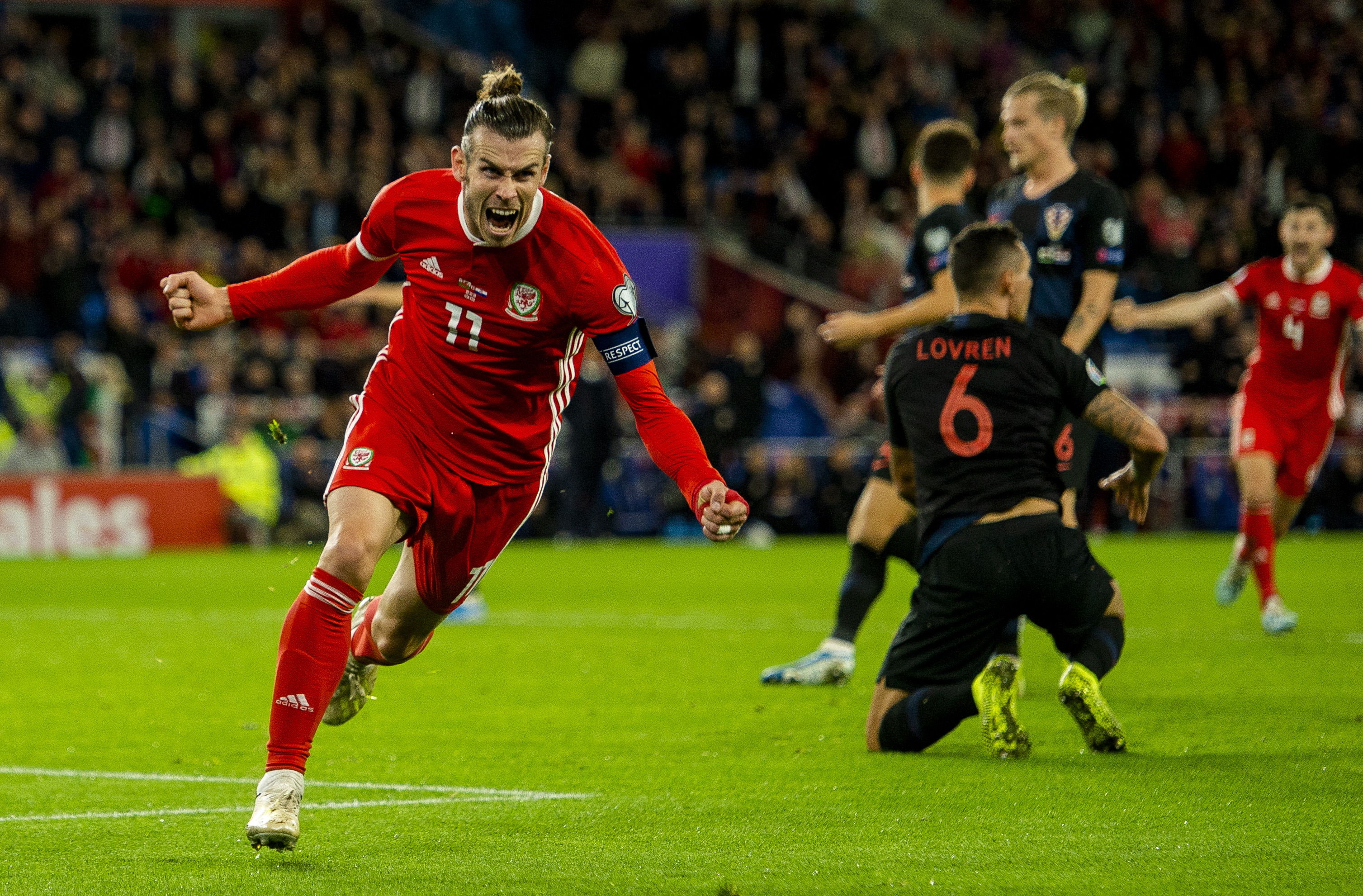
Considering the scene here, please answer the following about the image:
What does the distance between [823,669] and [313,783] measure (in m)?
2.76

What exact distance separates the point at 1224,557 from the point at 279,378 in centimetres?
952

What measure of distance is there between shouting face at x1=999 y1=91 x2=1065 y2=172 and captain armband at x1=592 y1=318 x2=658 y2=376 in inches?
120

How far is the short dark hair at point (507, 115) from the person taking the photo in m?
4.70

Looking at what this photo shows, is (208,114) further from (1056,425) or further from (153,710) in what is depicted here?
(1056,425)

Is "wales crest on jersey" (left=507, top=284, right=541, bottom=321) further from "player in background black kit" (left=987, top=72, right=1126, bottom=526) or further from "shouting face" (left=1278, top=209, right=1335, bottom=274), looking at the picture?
"shouting face" (left=1278, top=209, right=1335, bottom=274)

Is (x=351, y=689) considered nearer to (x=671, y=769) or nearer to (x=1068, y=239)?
(x=671, y=769)

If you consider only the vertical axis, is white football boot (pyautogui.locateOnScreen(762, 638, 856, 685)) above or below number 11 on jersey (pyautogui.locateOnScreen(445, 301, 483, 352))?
below

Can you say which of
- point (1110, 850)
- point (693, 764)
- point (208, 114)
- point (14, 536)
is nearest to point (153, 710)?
point (693, 764)

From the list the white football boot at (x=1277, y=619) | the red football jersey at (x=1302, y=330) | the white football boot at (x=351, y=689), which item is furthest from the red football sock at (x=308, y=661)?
the red football jersey at (x=1302, y=330)

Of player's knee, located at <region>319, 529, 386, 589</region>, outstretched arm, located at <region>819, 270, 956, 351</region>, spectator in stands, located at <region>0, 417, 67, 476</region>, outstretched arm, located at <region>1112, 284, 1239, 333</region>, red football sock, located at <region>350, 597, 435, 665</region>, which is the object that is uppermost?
outstretched arm, located at <region>819, 270, 956, 351</region>

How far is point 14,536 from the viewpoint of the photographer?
17.3 m

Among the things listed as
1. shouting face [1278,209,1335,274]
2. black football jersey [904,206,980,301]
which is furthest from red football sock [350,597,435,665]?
shouting face [1278,209,1335,274]

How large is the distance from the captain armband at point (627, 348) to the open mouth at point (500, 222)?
371 mm

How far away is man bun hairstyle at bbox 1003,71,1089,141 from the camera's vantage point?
7414 mm
